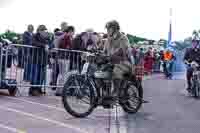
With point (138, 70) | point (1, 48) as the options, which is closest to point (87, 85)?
point (138, 70)

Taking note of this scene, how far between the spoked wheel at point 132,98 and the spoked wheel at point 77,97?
940mm

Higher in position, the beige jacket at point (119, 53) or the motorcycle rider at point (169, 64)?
the beige jacket at point (119, 53)

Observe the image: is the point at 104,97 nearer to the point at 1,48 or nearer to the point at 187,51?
the point at 1,48

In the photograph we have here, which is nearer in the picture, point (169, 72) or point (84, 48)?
point (84, 48)

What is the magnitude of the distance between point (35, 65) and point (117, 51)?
3.05 m

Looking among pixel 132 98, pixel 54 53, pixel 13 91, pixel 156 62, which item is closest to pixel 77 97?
pixel 132 98

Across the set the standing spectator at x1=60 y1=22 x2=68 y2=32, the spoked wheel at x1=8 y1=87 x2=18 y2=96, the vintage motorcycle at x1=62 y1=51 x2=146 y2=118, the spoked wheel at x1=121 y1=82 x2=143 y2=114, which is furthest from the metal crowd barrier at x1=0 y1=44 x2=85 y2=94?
the spoked wheel at x1=121 y1=82 x2=143 y2=114

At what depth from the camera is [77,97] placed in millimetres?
8234

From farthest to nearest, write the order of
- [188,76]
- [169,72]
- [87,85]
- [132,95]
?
[169,72]
[188,76]
[132,95]
[87,85]

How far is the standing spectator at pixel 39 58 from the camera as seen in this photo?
36.8ft

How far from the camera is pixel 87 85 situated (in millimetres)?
8359

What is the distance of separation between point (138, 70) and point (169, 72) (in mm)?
14007

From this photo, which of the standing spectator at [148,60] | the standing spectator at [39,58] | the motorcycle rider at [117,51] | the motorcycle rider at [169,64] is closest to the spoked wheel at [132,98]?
the motorcycle rider at [117,51]

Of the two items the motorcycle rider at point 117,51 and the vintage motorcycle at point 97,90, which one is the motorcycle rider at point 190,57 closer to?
the vintage motorcycle at point 97,90
